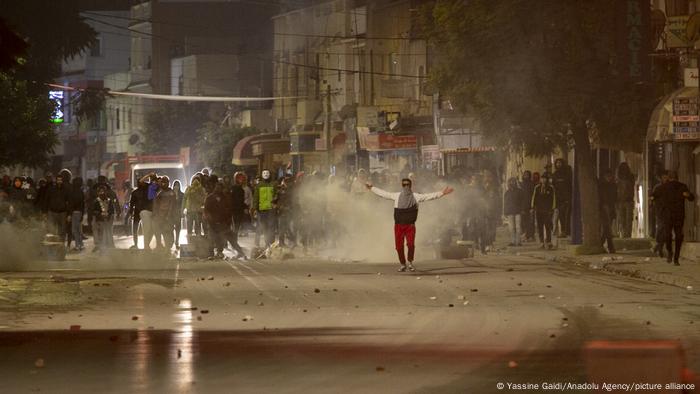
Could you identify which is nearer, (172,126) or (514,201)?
(514,201)

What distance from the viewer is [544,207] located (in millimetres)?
38938

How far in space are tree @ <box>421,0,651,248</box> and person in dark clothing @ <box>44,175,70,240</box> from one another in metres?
10.2

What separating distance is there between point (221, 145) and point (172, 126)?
1169cm

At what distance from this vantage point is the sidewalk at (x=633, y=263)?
26.0 meters

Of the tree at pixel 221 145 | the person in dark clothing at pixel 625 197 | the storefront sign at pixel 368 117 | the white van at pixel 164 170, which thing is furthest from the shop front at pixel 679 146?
the tree at pixel 221 145

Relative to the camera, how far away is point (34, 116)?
6500 centimetres

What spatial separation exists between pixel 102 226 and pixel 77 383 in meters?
27.9

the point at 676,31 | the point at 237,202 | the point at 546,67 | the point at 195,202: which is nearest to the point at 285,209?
the point at 237,202

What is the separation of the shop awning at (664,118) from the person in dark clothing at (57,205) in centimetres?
1438

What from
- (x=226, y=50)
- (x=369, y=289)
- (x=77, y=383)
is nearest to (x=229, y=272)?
(x=369, y=289)

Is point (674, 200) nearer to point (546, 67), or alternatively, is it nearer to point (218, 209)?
point (546, 67)

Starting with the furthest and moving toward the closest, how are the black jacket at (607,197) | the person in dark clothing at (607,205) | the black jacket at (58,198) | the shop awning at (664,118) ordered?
the black jacket at (58,198) → the black jacket at (607,197) → the person in dark clothing at (607,205) → the shop awning at (664,118)

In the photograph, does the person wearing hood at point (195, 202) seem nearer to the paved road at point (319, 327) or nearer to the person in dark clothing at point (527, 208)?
the person in dark clothing at point (527, 208)

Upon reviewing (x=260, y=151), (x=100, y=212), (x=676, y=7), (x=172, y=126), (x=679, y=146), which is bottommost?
(x=100, y=212)
